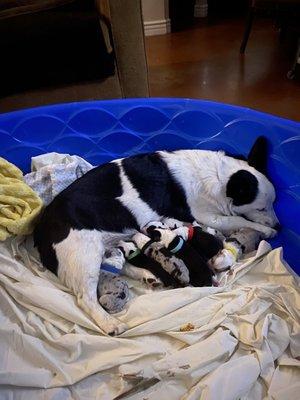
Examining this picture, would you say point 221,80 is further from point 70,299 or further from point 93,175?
point 70,299

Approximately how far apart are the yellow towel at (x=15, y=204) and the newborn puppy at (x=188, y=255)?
520mm

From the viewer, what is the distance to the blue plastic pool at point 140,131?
1586mm

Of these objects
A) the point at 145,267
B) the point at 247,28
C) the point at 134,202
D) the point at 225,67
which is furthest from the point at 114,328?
the point at 247,28

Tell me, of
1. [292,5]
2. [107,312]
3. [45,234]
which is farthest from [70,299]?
[292,5]

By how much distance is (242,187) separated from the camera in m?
1.50

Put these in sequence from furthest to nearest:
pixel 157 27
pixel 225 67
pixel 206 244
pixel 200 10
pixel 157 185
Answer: pixel 200 10
pixel 157 27
pixel 225 67
pixel 157 185
pixel 206 244

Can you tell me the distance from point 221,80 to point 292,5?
75 cm

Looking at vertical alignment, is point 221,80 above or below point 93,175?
below

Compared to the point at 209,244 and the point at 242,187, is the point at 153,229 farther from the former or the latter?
the point at 242,187

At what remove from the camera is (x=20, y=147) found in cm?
177

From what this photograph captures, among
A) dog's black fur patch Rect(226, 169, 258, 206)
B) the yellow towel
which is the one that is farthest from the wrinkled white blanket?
dog's black fur patch Rect(226, 169, 258, 206)

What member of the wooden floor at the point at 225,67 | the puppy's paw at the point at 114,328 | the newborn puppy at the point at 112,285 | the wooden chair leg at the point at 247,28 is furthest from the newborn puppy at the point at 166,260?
the wooden chair leg at the point at 247,28

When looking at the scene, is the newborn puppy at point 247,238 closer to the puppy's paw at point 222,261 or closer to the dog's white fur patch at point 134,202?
the puppy's paw at point 222,261

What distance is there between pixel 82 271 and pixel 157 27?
11.0ft
